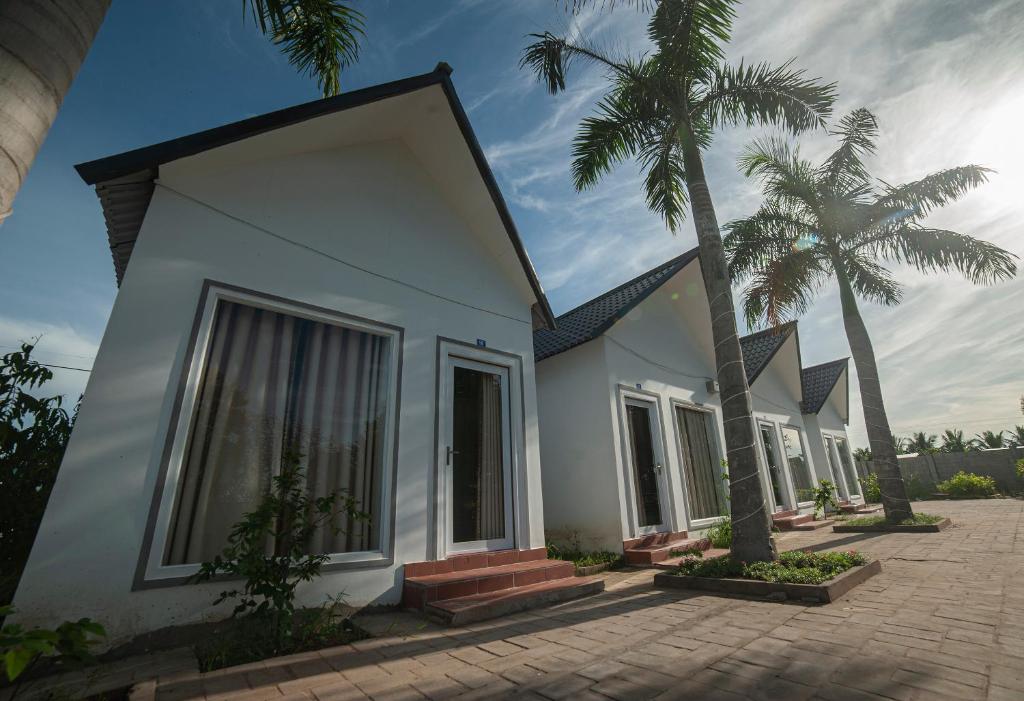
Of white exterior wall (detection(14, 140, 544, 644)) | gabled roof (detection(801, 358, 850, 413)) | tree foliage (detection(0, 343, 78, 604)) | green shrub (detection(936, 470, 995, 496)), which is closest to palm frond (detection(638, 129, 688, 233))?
white exterior wall (detection(14, 140, 544, 644))

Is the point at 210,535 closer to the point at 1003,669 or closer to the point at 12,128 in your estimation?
the point at 12,128

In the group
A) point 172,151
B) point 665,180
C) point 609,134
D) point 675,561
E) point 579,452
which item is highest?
point 609,134

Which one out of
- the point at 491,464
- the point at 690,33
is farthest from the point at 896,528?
the point at 690,33

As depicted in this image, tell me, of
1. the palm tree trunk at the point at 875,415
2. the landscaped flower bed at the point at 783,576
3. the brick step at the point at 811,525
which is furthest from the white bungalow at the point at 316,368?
the brick step at the point at 811,525

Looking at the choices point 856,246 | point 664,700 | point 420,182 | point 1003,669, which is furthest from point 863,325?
point 664,700

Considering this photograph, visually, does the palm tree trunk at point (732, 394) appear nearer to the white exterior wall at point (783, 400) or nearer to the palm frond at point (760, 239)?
the palm frond at point (760, 239)

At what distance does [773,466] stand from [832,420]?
295 inches

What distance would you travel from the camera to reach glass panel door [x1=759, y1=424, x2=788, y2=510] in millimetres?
11797

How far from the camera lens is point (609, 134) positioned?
7035mm

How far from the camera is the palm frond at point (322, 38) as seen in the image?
4723 millimetres

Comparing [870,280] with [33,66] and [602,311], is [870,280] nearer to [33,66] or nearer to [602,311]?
[602,311]

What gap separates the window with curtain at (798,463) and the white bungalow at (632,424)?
488 cm

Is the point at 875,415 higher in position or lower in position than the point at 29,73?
lower

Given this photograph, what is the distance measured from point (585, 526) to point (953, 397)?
A: 24096 millimetres
